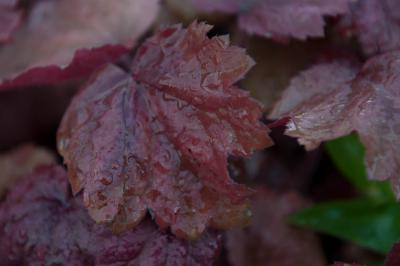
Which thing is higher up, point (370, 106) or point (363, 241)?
point (370, 106)

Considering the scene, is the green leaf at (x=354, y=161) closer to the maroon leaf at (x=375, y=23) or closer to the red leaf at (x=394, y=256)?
the maroon leaf at (x=375, y=23)

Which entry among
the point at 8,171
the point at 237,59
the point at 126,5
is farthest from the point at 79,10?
the point at 237,59

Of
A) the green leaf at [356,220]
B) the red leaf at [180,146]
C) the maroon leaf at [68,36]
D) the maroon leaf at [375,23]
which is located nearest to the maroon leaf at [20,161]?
the maroon leaf at [68,36]

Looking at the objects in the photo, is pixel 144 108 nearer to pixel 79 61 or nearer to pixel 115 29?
pixel 79 61

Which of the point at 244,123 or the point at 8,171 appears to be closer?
the point at 244,123

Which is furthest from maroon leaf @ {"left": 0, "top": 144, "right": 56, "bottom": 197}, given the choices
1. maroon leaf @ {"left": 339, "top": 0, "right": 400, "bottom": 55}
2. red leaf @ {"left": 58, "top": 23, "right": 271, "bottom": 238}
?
maroon leaf @ {"left": 339, "top": 0, "right": 400, "bottom": 55}
